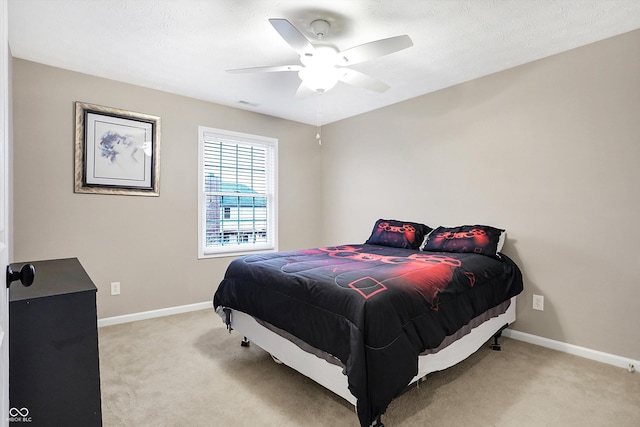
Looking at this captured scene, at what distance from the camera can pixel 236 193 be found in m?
4.26

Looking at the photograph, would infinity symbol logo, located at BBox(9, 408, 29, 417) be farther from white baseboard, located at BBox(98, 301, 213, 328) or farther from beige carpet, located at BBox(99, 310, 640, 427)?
white baseboard, located at BBox(98, 301, 213, 328)

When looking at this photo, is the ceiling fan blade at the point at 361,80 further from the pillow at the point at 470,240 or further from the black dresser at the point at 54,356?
the black dresser at the point at 54,356

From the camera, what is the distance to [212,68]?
9.93 ft

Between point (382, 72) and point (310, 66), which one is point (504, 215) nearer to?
point (382, 72)

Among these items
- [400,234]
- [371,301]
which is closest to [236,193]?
[400,234]

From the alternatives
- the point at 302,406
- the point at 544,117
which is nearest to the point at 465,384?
the point at 302,406

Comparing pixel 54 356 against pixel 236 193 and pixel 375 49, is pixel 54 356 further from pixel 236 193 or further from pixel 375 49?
pixel 236 193

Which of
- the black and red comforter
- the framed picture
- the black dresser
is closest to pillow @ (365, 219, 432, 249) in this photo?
the black and red comforter

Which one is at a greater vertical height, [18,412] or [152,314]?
[18,412]

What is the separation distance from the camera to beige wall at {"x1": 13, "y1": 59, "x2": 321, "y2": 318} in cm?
289

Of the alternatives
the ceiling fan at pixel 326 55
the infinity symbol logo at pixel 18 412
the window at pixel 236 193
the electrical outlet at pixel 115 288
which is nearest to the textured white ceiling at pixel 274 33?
the ceiling fan at pixel 326 55

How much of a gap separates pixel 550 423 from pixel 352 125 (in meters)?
3.72

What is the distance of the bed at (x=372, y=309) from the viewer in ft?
5.24

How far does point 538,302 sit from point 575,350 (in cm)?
42
